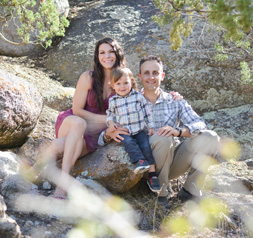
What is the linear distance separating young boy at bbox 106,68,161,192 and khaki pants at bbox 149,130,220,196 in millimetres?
108

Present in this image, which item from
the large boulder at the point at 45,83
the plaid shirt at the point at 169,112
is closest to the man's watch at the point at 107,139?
the plaid shirt at the point at 169,112

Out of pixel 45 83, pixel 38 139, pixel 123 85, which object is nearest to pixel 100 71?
pixel 123 85

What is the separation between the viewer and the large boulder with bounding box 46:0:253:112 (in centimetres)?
625

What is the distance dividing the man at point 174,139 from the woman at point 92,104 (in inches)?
10.9

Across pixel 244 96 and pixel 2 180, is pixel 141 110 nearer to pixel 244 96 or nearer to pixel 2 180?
pixel 2 180

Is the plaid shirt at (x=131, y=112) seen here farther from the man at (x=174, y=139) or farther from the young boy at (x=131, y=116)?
the man at (x=174, y=139)

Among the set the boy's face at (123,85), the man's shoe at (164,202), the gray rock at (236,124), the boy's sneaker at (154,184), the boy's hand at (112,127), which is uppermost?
the boy's face at (123,85)

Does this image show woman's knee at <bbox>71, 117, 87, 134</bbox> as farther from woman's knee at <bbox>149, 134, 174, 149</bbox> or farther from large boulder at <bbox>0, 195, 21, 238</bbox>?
large boulder at <bbox>0, 195, 21, 238</bbox>

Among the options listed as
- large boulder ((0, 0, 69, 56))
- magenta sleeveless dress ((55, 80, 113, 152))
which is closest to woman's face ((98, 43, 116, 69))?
magenta sleeveless dress ((55, 80, 113, 152))

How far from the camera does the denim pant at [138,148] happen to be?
11.4 feet

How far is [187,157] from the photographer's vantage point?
12.5 ft

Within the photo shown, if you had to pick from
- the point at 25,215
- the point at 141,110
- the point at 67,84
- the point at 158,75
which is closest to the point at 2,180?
the point at 25,215

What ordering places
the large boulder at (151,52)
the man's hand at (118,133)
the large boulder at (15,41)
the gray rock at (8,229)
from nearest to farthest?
the gray rock at (8,229)
the man's hand at (118,133)
the large boulder at (151,52)
the large boulder at (15,41)

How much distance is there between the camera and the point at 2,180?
11.9 ft
